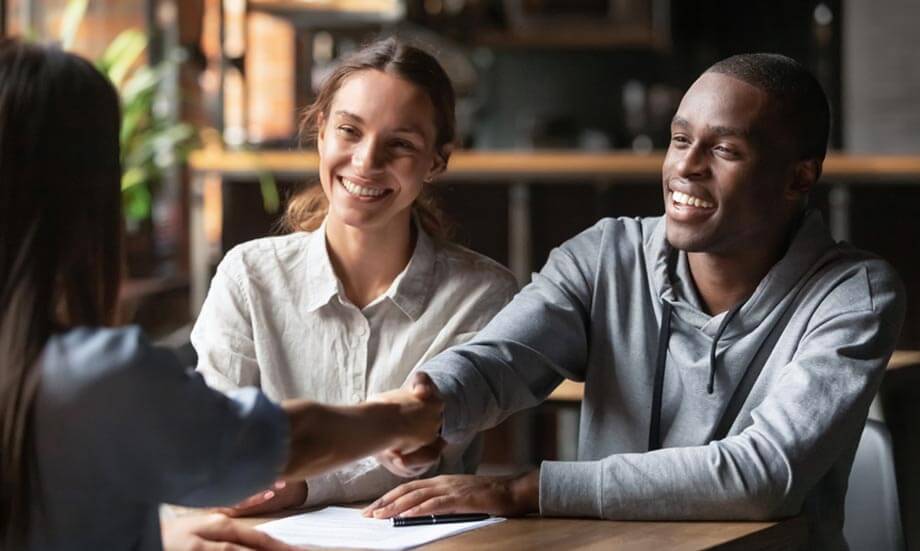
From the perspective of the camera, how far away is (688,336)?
200 centimetres

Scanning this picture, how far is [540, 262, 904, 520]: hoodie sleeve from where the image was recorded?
172cm

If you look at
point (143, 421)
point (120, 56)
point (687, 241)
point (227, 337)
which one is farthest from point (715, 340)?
point (120, 56)

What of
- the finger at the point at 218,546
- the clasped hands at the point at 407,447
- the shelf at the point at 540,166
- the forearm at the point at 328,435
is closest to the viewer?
the forearm at the point at 328,435

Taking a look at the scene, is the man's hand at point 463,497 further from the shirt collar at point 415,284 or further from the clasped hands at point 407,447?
the shirt collar at point 415,284

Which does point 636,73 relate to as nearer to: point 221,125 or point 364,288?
point 221,125

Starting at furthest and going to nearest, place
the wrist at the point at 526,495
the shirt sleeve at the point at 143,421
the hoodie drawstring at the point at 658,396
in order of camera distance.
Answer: the hoodie drawstring at the point at 658,396, the wrist at the point at 526,495, the shirt sleeve at the point at 143,421

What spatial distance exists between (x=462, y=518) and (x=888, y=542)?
28.8 inches

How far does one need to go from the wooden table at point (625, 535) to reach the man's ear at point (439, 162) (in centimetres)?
62

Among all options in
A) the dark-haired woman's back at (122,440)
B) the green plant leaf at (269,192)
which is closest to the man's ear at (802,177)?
the dark-haired woman's back at (122,440)

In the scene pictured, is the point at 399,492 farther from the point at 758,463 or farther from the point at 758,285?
the point at 758,285

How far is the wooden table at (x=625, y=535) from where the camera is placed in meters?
1.61

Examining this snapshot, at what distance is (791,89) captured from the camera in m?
1.97

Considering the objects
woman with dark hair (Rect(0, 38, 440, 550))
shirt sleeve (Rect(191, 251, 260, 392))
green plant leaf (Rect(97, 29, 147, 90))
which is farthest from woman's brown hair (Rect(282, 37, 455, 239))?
green plant leaf (Rect(97, 29, 147, 90))

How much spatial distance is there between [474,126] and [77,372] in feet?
20.9
